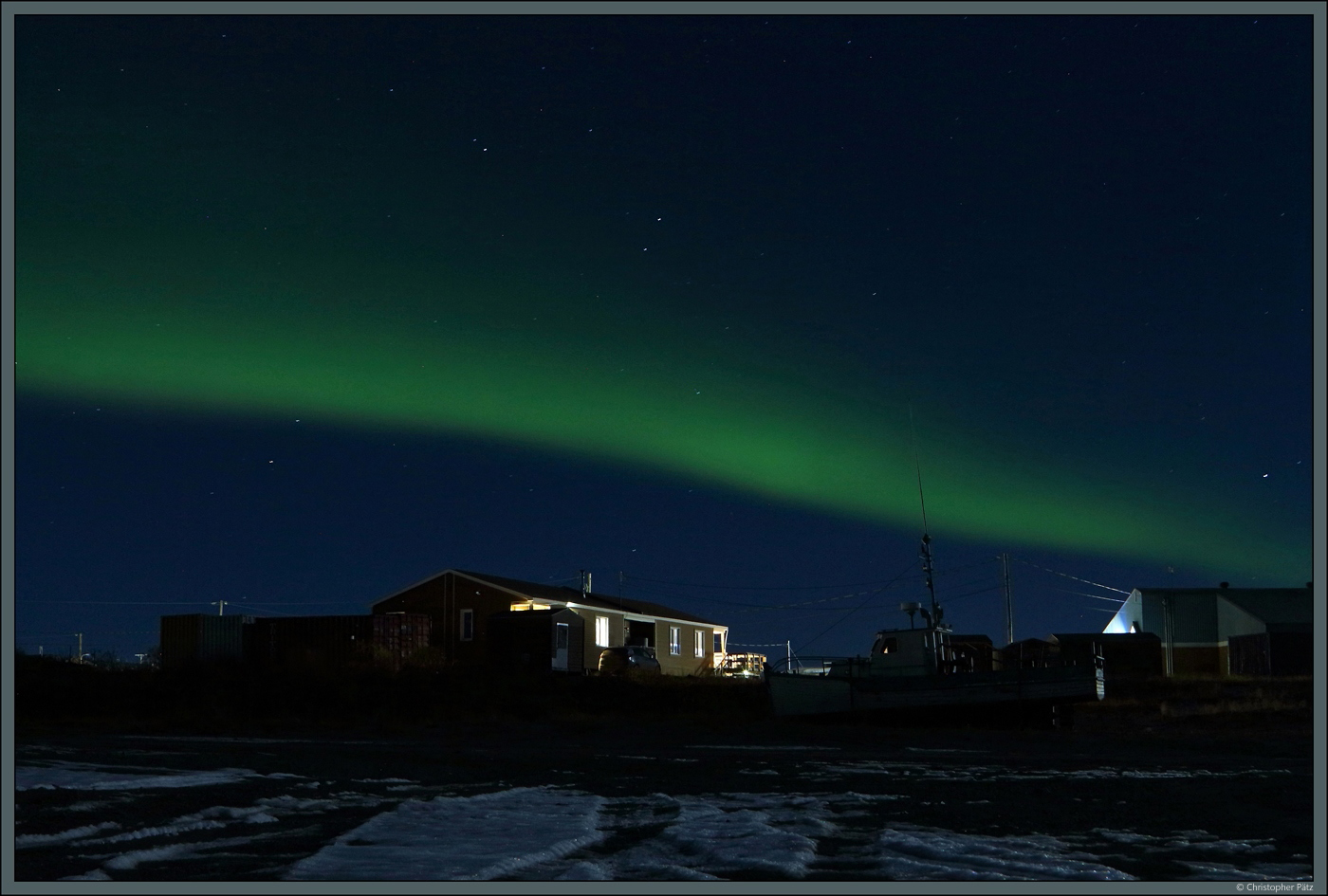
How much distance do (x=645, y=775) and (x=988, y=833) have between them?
5.99m

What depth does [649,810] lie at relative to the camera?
1084cm

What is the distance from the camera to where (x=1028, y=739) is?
24.6m

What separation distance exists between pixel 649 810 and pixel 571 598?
136 ft

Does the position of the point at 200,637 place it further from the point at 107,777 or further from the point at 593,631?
the point at 107,777

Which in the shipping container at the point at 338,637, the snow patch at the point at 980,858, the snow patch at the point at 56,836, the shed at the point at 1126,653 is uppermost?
the shipping container at the point at 338,637

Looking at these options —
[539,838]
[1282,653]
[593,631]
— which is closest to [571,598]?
[593,631]

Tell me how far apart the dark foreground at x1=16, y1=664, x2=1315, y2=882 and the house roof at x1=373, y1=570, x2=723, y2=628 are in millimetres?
25551

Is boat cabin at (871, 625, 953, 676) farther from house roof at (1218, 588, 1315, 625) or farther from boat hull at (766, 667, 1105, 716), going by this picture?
house roof at (1218, 588, 1315, 625)

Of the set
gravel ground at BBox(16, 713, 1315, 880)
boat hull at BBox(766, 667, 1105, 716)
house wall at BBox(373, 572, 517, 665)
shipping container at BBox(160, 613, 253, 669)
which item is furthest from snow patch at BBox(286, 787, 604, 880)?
house wall at BBox(373, 572, 517, 665)

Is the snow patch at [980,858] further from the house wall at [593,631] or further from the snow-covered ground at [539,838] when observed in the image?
the house wall at [593,631]

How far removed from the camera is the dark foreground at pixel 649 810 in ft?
25.5

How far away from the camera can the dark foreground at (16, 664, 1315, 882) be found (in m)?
7.79

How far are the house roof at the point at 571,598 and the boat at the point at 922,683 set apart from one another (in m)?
17.3

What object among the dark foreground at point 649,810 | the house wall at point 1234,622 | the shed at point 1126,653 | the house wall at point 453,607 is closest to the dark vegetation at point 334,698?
the house wall at point 453,607
